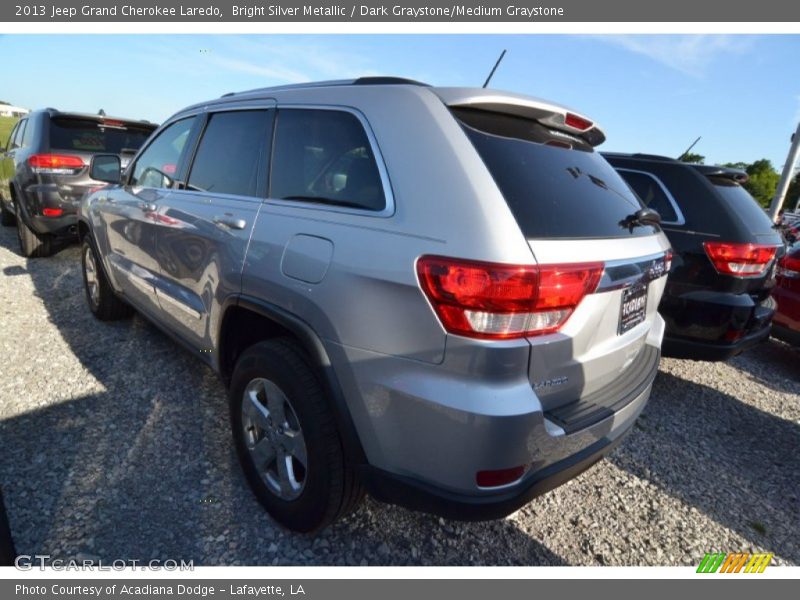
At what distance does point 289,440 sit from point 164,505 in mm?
755

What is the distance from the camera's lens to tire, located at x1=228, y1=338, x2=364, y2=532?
1.75 m

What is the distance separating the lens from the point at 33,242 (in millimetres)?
5863

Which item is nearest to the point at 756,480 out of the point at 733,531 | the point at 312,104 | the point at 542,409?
the point at 733,531

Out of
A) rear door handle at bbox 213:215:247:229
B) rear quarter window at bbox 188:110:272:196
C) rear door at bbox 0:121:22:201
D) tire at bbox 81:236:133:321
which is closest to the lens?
rear door handle at bbox 213:215:247:229

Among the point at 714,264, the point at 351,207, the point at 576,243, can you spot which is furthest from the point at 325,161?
the point at 714,264

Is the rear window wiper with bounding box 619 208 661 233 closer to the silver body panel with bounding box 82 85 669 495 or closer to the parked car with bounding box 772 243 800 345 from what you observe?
the silver body panel with bounding box 82 85 669 495

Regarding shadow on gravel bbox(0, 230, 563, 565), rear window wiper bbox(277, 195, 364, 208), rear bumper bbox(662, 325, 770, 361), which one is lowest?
shadow on gravel bbox(0, 230, 563, 565)

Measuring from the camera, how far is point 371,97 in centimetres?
178

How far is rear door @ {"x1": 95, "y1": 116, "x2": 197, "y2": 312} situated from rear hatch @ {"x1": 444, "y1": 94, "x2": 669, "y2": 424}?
2114 millimetres

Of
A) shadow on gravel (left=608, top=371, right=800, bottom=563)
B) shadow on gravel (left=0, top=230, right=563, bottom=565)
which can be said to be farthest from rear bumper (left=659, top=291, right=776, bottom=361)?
shadow on gravel (left=0, top=230, right=563, bottom=565)

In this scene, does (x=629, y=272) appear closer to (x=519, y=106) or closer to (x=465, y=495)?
(x=519, y=106)

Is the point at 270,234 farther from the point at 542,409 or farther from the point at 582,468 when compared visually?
the point at 582,468

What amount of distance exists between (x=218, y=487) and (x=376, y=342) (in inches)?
54.0

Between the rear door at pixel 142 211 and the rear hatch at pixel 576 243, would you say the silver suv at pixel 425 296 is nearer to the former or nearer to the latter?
the rear hatch at pixel 576 243
